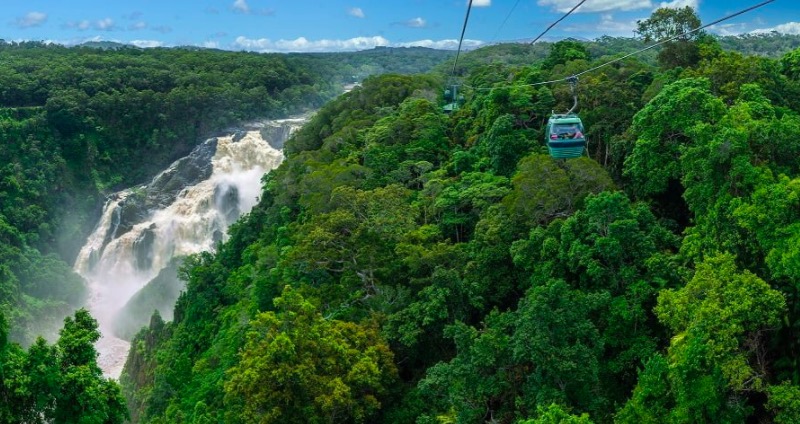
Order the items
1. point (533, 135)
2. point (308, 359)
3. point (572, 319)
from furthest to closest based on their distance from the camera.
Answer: point (533, 135) < point (308, 359) < point (572, 319)

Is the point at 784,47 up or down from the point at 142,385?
up

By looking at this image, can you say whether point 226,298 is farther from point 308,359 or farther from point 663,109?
point 663,109

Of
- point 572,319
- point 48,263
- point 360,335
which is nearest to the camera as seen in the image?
point 572,319

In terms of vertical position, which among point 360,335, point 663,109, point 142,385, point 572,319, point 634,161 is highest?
point 663,109

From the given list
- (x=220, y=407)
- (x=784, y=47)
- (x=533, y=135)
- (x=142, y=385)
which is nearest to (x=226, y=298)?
(x=142, y=385)

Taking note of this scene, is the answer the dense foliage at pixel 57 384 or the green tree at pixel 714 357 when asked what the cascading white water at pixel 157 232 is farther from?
the green tree at pixel 714 357

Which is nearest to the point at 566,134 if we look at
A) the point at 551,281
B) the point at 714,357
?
the point at 551,281

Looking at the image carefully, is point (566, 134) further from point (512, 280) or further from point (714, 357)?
point (714, 357)
